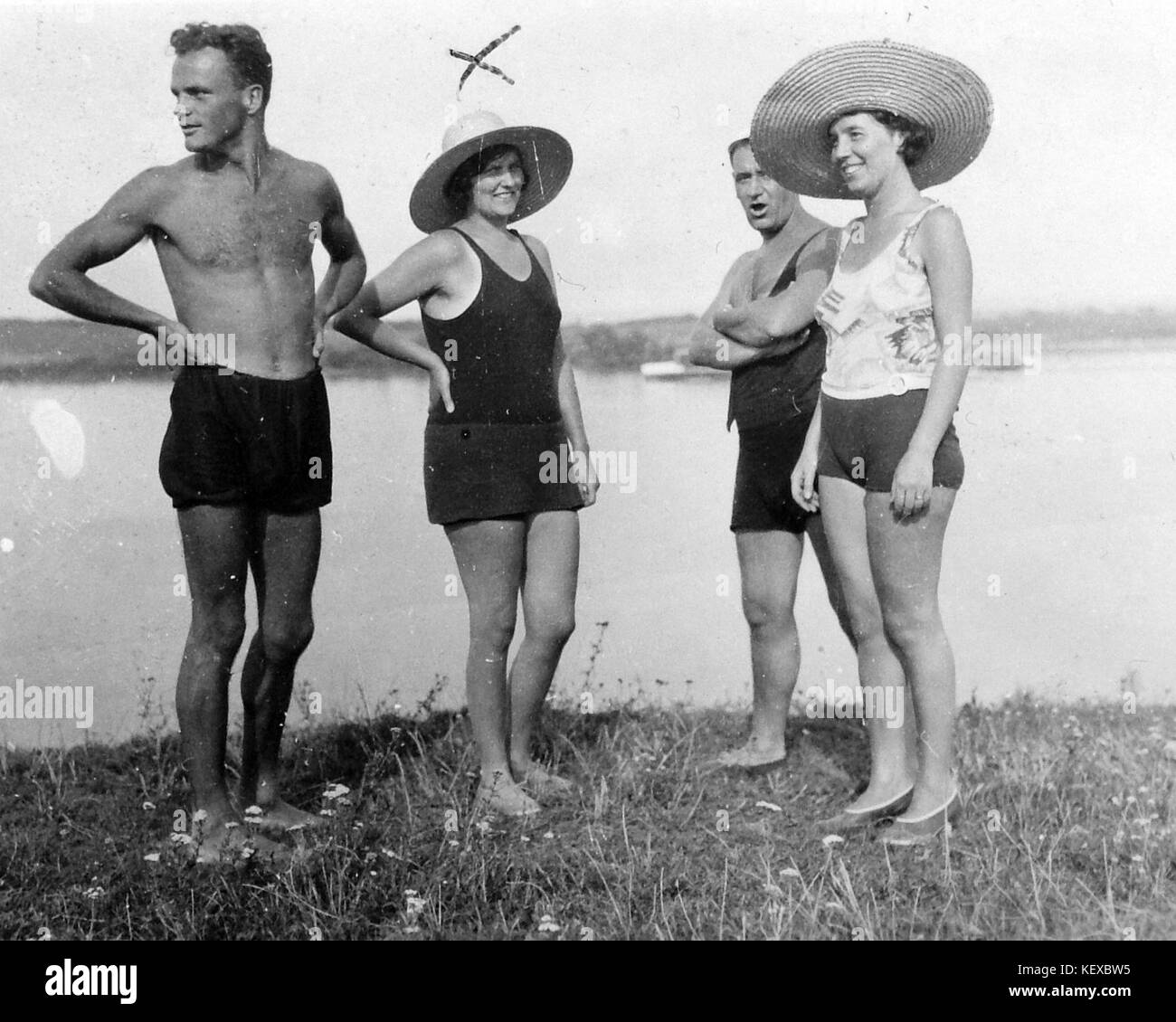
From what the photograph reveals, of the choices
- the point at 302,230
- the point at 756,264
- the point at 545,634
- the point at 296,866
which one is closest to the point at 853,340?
the point at 756,264

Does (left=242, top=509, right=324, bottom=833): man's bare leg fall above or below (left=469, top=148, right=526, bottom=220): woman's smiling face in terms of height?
below

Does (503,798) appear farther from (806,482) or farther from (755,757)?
(806,482)

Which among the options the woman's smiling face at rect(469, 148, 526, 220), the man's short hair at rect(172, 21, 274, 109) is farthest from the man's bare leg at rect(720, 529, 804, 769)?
the man's short hair at rect(172, 21, 274, 109)

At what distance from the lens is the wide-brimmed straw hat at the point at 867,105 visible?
14.9 ft

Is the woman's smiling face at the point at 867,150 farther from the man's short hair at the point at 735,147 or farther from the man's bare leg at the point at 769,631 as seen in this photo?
the man's bare leg at the point at 769,631

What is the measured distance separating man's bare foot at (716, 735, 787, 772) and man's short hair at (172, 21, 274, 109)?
305cm

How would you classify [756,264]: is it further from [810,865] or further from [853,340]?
[810,865]

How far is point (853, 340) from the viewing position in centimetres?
453

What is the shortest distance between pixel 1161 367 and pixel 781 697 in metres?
2.03

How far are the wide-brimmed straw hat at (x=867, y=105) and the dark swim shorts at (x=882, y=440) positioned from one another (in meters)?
0.87

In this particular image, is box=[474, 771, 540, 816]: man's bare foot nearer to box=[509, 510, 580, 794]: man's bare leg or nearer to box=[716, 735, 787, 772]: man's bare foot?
box=[509, 510, 580, 794]: man's bare leg

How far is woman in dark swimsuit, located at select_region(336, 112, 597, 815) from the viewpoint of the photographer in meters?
4.96
